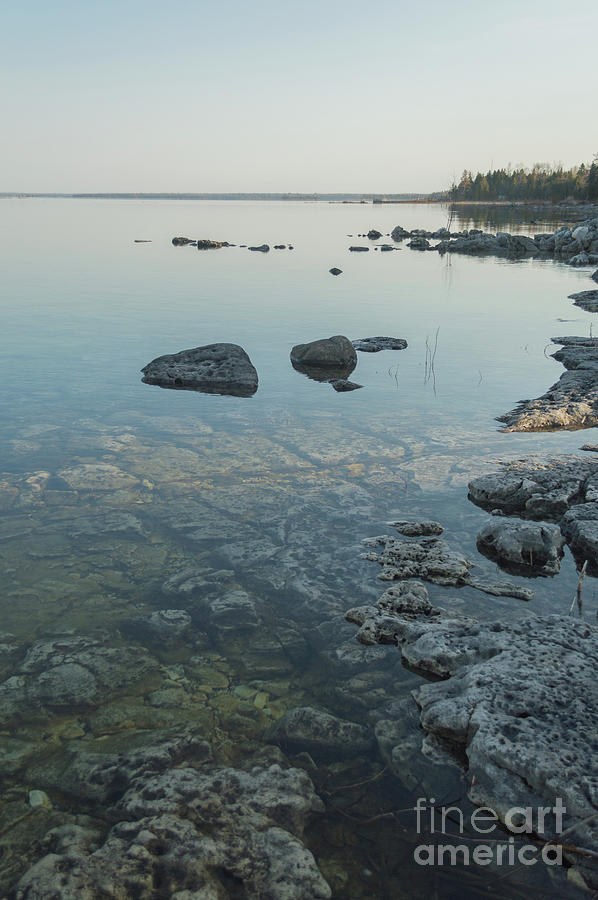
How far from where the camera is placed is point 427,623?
5770 millimetres

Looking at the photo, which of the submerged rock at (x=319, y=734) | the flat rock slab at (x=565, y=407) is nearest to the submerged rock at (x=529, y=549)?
the submerged rock at (x=319, y=734)

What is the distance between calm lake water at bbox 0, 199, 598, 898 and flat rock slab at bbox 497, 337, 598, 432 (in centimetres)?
37

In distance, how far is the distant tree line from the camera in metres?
122

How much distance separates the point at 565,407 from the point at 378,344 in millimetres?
7945

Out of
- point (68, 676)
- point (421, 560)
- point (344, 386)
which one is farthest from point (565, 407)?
point (68, 676)

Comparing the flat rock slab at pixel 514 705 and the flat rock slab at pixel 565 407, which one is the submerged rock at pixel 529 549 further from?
the flat rock slab at pixel 565 407

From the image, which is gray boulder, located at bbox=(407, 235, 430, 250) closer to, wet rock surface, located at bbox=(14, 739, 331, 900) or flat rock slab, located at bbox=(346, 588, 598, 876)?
flat rock slab, located at bbox=(346, 588, 598, 876)

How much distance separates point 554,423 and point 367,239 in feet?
201

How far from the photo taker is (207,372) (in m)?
15.1

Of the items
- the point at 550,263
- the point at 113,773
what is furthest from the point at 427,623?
the point at 550,263

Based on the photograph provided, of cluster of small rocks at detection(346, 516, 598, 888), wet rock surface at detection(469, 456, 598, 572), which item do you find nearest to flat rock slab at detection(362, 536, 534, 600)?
cluster of small rocks at detection(346, 516, 598, 888)

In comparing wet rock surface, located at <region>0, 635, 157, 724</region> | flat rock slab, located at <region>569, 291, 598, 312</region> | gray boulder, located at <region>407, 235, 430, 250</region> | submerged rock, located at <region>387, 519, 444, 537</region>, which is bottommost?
gray boulder, located at <region>407, 235, 430, 250</region>

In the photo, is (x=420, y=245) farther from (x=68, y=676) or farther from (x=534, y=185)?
(x=534, y=185)

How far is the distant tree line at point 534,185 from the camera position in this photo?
12150 centimetres
